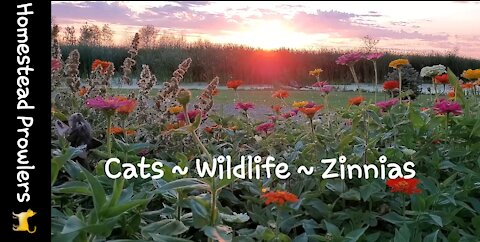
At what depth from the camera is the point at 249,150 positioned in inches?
74.2

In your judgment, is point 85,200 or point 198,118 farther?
point 85,200

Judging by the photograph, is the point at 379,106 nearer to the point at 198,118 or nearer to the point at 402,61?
the point at 402,61

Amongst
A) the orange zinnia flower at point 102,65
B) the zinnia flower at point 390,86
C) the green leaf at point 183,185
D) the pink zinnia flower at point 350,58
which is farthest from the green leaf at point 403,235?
the orange zinnia flower at point 102,65

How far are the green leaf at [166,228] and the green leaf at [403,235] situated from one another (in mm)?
435

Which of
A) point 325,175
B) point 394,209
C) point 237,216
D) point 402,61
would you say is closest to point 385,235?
point 394,209

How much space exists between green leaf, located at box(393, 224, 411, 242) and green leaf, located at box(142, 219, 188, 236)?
1.43 ft

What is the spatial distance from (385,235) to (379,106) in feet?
2.80

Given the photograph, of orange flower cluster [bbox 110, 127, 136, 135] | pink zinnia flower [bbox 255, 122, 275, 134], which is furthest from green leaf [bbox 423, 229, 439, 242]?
orange flower cluster [bbox 110, 127, 136, 135]

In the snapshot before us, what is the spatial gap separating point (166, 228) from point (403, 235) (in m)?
0.49

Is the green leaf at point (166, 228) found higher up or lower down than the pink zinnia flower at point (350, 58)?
lower down

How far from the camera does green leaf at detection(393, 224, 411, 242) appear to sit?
4.12 ft

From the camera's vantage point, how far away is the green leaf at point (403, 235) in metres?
1.26
